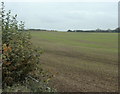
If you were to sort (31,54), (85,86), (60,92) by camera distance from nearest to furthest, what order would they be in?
(31,54) < (60,92) < (85,86)

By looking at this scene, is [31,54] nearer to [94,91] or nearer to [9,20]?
[9,20]

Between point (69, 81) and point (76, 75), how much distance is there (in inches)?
57.2

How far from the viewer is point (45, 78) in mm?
6605

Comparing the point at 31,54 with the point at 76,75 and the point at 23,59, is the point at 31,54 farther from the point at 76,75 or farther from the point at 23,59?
the point at 76,75

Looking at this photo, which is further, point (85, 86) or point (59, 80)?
point (59, 80)

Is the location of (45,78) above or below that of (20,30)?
below

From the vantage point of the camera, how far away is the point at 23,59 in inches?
226

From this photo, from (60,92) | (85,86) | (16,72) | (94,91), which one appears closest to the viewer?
(16,72)

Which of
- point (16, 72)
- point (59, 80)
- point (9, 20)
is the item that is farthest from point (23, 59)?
point (59, 80)

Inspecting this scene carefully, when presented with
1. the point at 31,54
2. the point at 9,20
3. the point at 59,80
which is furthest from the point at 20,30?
the point at 59,80

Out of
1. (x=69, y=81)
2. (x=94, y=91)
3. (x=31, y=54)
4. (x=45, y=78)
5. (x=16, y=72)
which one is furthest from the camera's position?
(x=69, y=81)

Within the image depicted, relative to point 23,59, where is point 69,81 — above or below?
below

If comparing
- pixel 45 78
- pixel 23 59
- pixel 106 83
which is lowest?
pixel 106 83

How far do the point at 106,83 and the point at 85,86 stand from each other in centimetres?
123
